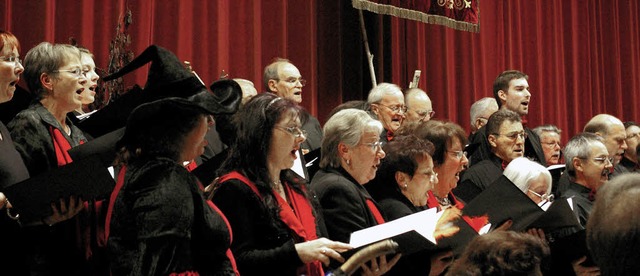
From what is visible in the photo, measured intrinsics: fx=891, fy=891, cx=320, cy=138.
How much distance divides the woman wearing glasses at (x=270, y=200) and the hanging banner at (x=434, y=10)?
3531 millimetres

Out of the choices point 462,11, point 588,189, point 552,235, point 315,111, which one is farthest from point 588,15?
point 552,235

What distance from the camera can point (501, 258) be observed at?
219 cm

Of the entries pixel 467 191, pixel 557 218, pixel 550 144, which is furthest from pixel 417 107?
pixel 557 218

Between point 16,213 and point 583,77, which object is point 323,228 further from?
point 583,77

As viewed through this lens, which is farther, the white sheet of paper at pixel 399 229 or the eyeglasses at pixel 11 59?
the eyeglasses at pixel 11 59

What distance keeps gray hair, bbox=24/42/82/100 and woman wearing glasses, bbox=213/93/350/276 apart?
86cm

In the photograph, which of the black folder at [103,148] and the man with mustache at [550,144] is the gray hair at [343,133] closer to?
the black folder at [103,148]

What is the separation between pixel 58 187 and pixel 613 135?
433cm

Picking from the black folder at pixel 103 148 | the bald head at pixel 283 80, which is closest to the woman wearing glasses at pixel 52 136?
the black folder at pixel 103 148

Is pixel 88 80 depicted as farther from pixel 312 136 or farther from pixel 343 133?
pixel 312 136

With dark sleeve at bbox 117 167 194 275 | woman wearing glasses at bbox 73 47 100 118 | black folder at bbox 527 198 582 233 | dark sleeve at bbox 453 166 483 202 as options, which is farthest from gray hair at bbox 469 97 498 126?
dark sleeve at bbox 117 167 194 275

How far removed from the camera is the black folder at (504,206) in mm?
3357

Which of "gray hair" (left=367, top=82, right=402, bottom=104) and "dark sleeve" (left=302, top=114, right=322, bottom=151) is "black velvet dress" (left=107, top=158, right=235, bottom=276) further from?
"gray hair" (left=367, top=82, right=402, bottom=104)

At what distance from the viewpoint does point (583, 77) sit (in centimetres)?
886
